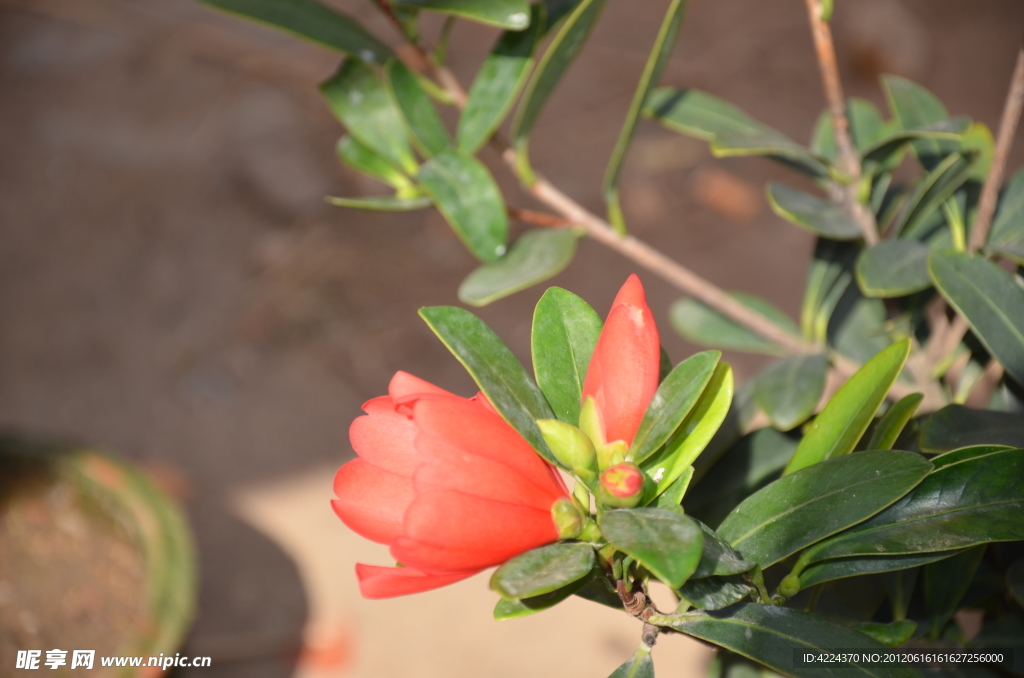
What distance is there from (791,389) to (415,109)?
474 mm

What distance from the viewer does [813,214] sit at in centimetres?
70

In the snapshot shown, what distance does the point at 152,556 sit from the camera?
4.25 feet

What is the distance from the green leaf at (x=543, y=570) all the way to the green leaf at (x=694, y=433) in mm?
72

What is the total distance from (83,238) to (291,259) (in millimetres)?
731

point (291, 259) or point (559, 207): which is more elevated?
point (559, 207)

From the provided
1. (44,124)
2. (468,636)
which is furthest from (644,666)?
(44,124)

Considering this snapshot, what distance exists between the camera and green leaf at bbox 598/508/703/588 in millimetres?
356

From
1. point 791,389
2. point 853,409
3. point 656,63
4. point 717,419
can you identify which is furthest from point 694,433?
point 656,63

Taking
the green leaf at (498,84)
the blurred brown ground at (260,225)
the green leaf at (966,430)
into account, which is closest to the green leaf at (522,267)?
the green leaf at (498,84)

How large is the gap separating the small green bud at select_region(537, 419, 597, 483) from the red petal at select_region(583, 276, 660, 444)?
3 centimetres

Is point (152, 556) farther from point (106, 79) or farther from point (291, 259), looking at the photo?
point (106, 79)

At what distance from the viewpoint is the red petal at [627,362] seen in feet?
1.42

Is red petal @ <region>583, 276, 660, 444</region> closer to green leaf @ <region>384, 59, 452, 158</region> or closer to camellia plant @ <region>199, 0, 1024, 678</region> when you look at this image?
camellia plant @ <region>199, 0, 1024, 678</region>

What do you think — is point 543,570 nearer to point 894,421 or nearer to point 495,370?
point 495,370
